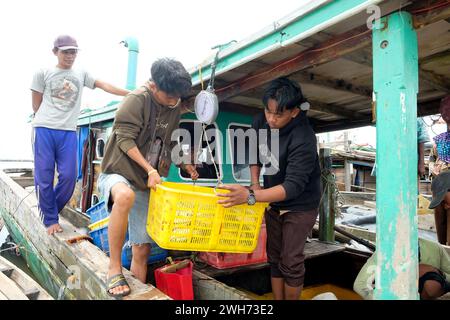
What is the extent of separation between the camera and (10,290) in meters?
3.04

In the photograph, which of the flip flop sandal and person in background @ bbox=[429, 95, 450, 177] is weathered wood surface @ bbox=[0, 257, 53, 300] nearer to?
the flip flop sandal

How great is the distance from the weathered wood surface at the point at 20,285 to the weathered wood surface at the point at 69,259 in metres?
0.35

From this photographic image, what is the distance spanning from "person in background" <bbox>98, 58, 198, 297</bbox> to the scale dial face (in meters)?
0.24

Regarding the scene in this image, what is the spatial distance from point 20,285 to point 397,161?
3839mm

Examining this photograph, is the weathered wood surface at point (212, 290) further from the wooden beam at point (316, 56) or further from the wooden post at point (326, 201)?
the wooden post at point (326, 201)

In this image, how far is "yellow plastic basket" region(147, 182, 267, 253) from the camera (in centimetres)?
246

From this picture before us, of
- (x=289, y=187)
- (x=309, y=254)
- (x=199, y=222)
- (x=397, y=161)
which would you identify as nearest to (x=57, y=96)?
(x=199, y=222)

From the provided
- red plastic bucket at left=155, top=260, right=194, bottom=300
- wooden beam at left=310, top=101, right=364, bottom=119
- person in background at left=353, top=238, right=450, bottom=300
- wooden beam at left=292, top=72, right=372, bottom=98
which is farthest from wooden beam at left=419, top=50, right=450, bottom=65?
red plastic bucket at left=155, top=260, right=194, bottom=300

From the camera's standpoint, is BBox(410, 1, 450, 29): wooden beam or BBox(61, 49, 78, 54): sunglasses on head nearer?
BBox(410, 1, 450, 29): wooden beam

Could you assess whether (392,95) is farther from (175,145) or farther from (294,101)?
(175,145)

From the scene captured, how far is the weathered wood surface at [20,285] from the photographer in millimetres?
3017
